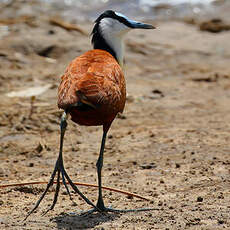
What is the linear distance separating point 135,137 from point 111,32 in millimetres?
1541

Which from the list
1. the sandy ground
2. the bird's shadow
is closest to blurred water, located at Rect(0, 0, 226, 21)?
the sandy ground

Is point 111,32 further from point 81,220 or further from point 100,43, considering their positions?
point 81,220

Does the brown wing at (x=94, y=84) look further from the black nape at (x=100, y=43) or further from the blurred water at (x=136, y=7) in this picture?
the blurred water at (x=136, y=7)

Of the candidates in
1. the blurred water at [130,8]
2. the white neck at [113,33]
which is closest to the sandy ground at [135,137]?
the white neck at [113,33]

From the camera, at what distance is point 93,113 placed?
4113 millimetres

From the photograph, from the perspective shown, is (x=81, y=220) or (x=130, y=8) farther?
(x=130, y=8)

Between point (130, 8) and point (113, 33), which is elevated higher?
point (113, 33)

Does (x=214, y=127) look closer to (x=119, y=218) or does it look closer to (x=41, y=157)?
(x=41, y=157)

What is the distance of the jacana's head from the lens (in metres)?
5.47

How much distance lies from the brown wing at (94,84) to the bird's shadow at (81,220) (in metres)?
0.83

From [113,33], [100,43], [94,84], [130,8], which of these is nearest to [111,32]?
[113,33]

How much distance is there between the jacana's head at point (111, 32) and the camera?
17.9 feet

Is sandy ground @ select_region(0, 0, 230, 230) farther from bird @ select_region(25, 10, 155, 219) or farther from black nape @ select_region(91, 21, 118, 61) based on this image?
black nape @ select_region(91, 21, 118, 61)

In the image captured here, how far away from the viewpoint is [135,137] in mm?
6570
